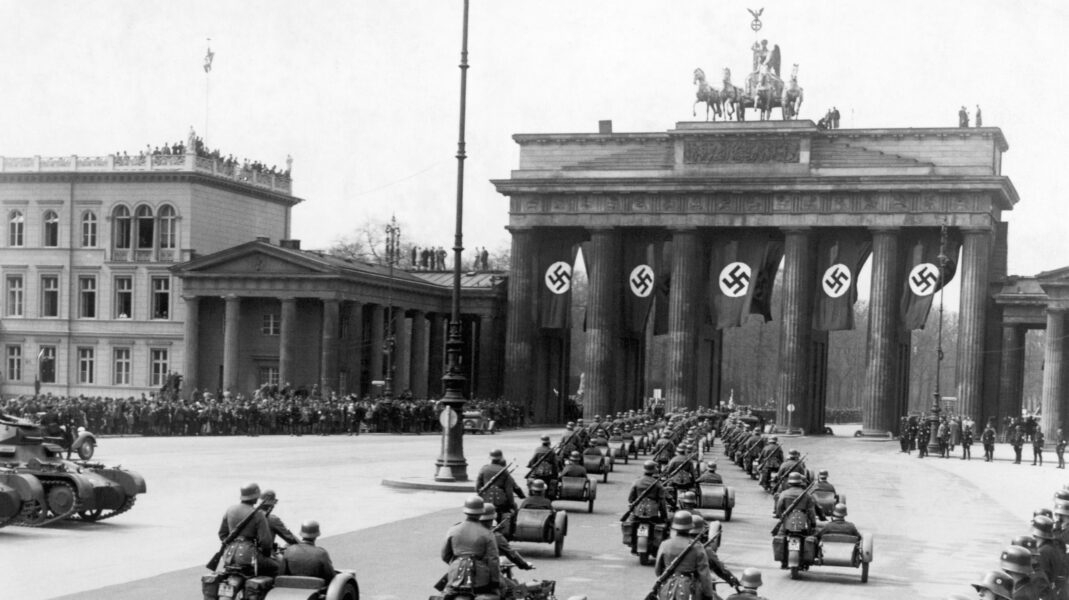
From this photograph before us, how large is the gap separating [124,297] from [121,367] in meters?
3.92

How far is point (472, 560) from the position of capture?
1449 cm

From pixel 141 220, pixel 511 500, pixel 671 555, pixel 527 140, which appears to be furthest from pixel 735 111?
pixel 671 555

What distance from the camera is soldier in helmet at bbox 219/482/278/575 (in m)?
14.9

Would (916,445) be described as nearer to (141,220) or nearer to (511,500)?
(141,220)

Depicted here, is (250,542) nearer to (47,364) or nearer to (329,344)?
(329,344)

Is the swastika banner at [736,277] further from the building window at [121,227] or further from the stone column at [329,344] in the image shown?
the building window at [121,227]

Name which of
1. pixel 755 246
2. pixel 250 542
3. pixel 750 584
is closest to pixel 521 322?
pixel 755 246

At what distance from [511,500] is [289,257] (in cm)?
4925

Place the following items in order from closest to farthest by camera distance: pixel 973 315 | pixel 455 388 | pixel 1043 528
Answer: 1. pixel 1043 528
2. pixel 455 388
3. pixel 973 315

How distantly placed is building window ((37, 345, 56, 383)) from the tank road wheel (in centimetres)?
5317

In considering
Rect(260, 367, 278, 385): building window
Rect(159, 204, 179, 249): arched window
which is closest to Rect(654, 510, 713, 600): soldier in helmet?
Rect(260, 367, 278, 385): building window

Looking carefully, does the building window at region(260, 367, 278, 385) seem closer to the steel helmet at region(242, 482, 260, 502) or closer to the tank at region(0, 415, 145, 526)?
the tank at region(0, 415, 145, 526)

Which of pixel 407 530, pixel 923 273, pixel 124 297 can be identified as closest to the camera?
pixel 407 530

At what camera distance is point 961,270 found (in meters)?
71.7
